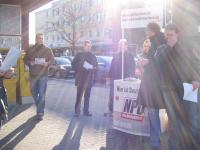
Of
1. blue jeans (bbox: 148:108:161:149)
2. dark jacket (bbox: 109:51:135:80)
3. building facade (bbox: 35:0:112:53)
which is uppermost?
building facade (bbox: 35:0:112:53)

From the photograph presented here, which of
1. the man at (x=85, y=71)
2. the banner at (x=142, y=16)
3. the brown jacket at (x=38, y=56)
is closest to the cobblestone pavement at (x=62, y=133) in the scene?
the man at (x=85, y=71)

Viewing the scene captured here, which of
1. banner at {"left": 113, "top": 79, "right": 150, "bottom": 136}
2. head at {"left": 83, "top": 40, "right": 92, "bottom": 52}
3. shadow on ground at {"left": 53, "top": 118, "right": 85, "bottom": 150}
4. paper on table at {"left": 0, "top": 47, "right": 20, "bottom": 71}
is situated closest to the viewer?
paper on table at {"left": 0, "top": 47, "right": 20, "bottom": 71}

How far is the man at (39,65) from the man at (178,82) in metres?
4.06

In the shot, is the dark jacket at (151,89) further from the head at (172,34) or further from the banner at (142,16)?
the banner at (142,16)

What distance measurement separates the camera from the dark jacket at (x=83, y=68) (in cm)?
921

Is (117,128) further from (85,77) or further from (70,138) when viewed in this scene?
(85,77)

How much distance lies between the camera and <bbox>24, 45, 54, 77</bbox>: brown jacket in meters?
8.97

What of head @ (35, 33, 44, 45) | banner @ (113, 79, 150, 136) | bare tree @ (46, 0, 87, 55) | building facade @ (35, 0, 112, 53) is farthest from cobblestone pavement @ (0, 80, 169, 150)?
bare tree @ (46, 0, 87, 55)

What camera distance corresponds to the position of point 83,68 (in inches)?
363

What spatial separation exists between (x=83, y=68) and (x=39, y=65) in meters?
1.05

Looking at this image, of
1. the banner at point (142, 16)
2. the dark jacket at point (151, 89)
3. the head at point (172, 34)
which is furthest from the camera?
the banner at point (142, 16)

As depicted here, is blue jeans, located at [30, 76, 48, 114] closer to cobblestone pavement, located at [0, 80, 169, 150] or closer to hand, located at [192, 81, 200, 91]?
cobblestone pavement, located at [0, 80, 169, 150]

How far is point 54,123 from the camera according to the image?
8.31 metres

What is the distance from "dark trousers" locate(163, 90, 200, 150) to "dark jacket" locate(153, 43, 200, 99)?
113mm
